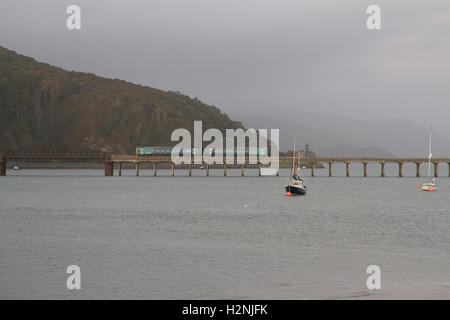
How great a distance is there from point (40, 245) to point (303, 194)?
217 ft

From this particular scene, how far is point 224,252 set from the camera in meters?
43.3

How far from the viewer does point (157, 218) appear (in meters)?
69.0

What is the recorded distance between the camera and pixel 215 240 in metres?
49.8

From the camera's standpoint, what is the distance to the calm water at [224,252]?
3064cm

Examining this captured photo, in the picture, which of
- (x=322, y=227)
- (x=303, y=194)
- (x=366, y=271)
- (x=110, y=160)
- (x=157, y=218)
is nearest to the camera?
(x=366, y=271)

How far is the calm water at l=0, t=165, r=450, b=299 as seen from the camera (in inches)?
1206

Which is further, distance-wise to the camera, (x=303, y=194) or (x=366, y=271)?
(x=303, y=194)

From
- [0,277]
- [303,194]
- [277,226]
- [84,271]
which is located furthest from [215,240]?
[303,194]
